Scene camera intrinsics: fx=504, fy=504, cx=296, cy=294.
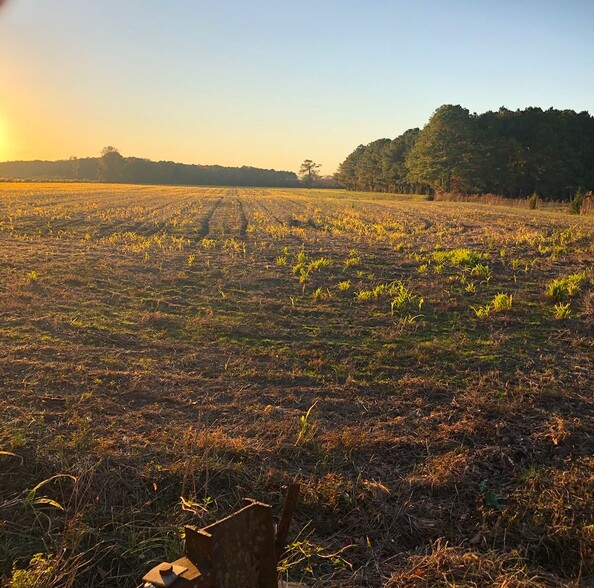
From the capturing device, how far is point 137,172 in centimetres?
10831

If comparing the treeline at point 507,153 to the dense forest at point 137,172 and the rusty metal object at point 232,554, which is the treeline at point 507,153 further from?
the dense forest at point 137,172

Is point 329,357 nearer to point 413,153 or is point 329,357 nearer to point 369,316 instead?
point 369,316

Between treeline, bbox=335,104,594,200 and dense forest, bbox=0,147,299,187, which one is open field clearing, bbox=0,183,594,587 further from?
dense forest, bbox=0,147,299,187

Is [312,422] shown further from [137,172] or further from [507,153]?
[137,172]

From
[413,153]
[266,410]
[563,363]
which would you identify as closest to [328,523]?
[266,410]

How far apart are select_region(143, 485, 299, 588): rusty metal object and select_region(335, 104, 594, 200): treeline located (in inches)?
2149

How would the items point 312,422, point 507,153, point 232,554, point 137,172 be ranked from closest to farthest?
1. point 232,554
2. point 312,422
3. point 507,153
4. point 137,172

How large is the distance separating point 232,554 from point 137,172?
115 metres

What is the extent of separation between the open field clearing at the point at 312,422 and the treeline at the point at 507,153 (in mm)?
47046

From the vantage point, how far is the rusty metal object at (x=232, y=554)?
A: 147 centimetres

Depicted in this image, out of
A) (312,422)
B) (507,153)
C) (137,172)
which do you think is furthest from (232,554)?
(137,172)

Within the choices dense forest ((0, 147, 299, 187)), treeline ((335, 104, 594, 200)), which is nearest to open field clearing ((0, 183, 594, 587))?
treeline ((335, 104, 594, 200))

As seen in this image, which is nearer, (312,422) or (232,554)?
(232,554)

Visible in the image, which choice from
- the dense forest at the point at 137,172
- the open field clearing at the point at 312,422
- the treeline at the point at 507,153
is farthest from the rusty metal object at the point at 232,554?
the dense forest at the point at 137,172
